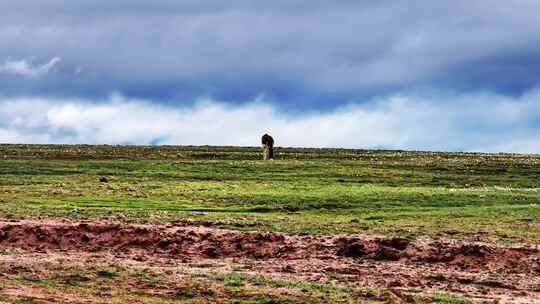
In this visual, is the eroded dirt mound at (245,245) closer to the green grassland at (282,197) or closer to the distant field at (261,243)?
the distant field at (261,243)

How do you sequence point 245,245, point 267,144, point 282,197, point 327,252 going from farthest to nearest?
point 267,144 → point 282,197 → point 245,245 → point 327,252

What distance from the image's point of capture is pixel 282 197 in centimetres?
4803

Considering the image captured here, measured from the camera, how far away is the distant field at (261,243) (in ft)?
75.0

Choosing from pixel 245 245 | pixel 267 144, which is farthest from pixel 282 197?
pixel 267 144

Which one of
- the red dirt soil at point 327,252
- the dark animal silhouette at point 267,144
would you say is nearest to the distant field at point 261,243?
the red dirt soil at point 327,252

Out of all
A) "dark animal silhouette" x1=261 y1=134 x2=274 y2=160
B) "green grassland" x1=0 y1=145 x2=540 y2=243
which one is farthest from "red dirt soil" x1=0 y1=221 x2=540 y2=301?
"dark animal silhouette" x1=261 y1=134 x2=274 y2=160

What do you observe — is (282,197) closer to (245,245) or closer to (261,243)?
(261,243)

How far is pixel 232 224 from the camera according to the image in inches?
1379

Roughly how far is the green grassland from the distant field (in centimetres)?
11

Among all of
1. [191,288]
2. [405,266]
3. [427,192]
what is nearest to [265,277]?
[191,288]

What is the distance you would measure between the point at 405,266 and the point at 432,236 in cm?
514

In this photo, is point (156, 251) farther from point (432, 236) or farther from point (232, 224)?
point (432, 236)

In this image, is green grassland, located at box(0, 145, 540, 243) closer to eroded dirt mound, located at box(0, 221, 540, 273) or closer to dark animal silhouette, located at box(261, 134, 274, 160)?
eroded dirt mound, located at box(0, 221, 540, 273)

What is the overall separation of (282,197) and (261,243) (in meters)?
17.8
